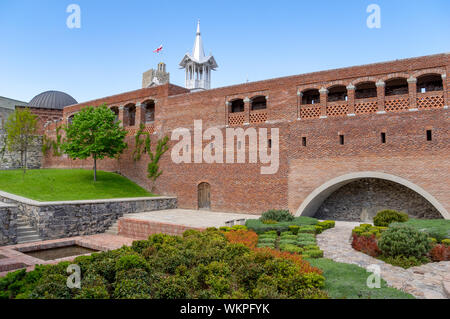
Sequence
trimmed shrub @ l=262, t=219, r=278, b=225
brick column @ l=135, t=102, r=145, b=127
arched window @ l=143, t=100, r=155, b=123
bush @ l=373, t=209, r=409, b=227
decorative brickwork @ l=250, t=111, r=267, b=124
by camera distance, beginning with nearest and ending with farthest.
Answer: bush @ l=373, t=209, r=409, b=227 < trimmed shrub @ l=262, t=219, r=278, b=225 < decorative brickwork @ l=250, t=111, r=267, b=124 < brick column @ l=135, t=102, r=145, b=127 < arched window @ l=143, t=100, r=155, b=123

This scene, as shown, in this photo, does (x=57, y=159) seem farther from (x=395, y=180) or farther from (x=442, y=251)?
(x=442, y=251)

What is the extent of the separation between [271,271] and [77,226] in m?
11.9

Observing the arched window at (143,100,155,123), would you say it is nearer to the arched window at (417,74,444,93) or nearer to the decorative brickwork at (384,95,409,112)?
the decorative brickwork at (384,95,409,112)

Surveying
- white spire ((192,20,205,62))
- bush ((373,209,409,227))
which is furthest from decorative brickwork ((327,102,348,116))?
white spire ((192,20,205,62))

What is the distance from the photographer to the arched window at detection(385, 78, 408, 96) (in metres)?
15.6

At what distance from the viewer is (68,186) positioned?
18984 mm

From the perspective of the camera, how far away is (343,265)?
7.38 meters

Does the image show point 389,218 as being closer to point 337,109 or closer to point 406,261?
point 406,261

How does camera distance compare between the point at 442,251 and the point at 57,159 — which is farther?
the point at 57,159

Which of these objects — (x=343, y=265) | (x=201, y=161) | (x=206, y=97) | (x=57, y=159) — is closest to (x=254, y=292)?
(x=343, y=265)

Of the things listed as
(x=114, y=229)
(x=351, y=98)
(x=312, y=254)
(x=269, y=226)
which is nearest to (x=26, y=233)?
(x=114, y=229)

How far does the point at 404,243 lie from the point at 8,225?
45.9 ft

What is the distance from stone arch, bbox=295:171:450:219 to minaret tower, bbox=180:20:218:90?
29.2 meters

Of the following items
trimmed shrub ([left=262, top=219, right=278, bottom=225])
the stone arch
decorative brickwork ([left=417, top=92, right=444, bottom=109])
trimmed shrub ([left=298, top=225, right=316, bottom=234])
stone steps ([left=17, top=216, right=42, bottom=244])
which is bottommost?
stone steps ([left=17, top=216, right=42, bottom=244])
